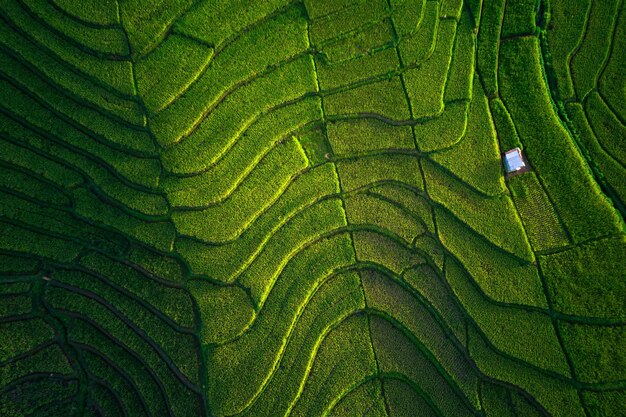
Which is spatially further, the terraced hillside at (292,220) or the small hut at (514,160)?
the small hut at (514,160)

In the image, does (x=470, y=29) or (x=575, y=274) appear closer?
(x=575, y=274)

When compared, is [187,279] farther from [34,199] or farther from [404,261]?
[404,261]

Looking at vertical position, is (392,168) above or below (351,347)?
above

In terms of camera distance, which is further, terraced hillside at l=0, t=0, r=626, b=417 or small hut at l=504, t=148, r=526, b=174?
small hut at l=504, t=148, r=526, b=174

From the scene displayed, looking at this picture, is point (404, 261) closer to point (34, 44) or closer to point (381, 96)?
point (381, 96)

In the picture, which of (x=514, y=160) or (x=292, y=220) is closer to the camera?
(x=514, y=160)

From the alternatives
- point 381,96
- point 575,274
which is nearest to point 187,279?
point 381,96

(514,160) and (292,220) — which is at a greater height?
(514,160)

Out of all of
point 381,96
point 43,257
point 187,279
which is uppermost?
point 381,96
